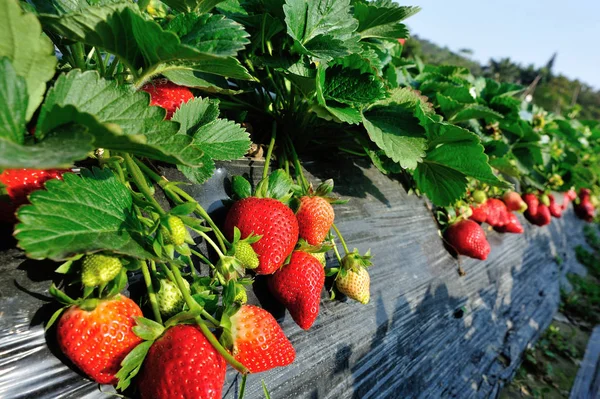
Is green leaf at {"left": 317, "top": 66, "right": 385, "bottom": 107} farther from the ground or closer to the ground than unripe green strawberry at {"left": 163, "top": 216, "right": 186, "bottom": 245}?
farther from the ground

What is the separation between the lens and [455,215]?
1.67 metres

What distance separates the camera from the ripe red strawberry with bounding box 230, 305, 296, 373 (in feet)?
1.85

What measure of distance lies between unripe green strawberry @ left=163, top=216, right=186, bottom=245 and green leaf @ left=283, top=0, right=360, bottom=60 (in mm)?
398

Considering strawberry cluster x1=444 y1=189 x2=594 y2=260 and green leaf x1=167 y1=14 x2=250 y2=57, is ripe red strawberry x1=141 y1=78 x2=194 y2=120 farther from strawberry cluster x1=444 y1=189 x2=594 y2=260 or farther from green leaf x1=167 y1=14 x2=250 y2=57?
strawberry cluster x1=444 y1=189 x2=594 y2=260

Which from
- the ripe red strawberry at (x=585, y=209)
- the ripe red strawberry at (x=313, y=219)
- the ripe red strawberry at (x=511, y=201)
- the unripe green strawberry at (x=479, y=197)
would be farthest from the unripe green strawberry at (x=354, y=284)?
the ripe red strawberry at (x=585, y=209)

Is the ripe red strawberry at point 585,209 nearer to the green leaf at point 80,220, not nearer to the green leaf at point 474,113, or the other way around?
the green leaf at point 474,113

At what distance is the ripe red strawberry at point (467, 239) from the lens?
1.58 metres

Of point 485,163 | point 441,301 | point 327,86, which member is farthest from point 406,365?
point 327,86

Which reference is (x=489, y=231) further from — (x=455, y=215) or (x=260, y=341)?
(x=260, y=341)

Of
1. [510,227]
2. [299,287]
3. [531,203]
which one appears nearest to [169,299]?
[299,287]

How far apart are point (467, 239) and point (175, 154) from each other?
55.8 inches

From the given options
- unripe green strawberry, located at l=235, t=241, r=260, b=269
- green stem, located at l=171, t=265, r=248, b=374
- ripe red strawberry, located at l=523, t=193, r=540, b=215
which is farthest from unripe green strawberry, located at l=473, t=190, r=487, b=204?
green stem, located at l=171, t=265, r=248, b=374

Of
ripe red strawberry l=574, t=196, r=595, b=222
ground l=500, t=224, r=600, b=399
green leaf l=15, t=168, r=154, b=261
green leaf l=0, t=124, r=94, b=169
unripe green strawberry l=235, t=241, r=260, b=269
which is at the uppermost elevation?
green leaf l=0, t=124, r=94, b=169

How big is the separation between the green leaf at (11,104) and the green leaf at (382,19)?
0.71 metres
